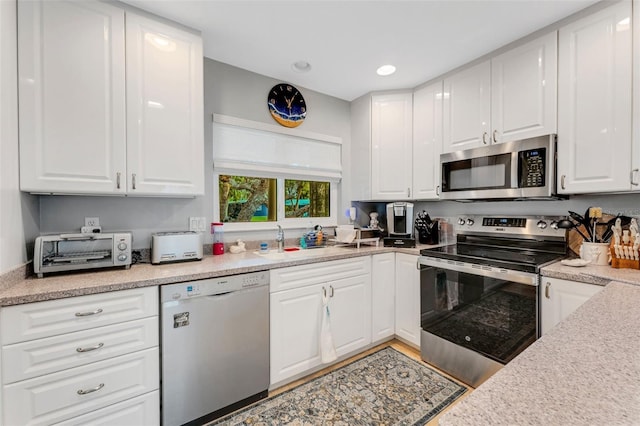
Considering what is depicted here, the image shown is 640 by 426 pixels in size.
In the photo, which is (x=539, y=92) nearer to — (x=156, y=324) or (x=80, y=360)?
(x=156, y=324)

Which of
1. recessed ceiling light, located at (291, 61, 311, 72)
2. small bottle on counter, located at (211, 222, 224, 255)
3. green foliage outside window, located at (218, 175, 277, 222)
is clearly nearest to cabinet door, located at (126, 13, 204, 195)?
small bottle on counter, located at (211, 222, 224, 255)

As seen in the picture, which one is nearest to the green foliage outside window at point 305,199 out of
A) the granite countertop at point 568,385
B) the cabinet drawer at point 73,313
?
the cabinet drawer at point 73,313

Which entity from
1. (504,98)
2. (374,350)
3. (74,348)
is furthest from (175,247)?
(504,98)

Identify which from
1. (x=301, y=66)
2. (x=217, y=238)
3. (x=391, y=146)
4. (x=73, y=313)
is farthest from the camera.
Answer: (x=391, y=146)

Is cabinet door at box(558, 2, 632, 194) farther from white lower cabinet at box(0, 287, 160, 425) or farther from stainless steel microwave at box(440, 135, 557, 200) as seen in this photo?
white lower cabinet at box(0, 287, 160, 425)

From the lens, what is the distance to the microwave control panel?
189 centimetres

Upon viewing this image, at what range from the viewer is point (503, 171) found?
2.08 meters

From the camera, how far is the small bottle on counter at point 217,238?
2.20 meters

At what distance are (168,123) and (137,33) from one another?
0.54m

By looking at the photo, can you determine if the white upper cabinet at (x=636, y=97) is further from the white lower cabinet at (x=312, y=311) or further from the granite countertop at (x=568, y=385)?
the white lower cabinet at (x=312, y=311)

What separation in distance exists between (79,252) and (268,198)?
1.46 m

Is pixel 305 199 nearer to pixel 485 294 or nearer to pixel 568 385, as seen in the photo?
pixel 485 294

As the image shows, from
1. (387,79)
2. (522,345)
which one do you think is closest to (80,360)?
(522,345)

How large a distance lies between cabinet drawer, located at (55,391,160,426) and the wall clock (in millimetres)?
2241
